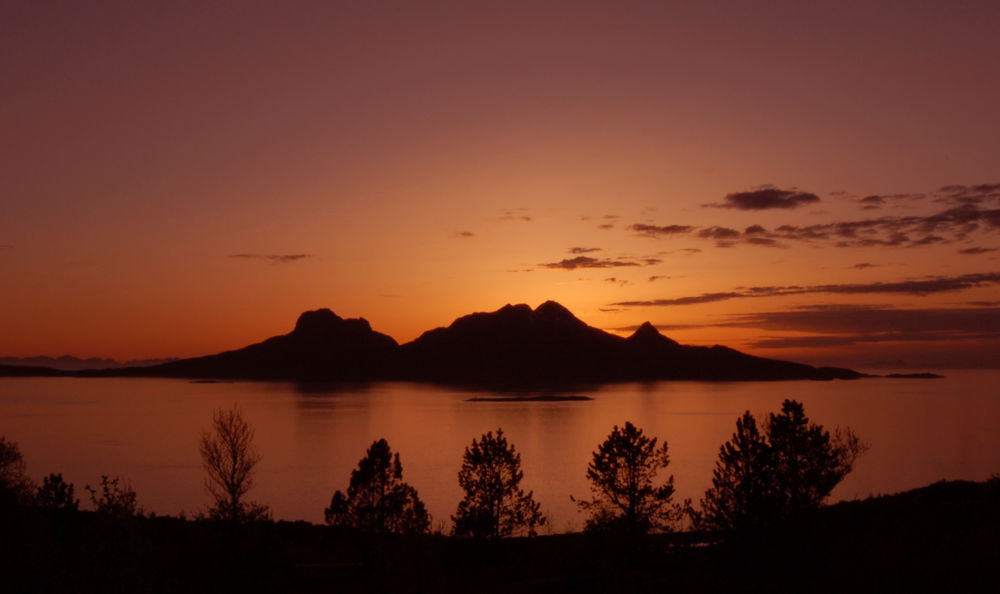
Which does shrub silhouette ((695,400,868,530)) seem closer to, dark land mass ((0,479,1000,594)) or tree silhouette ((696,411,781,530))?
tree silhouette ((696,411,781,530))

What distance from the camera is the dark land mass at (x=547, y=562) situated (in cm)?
1608

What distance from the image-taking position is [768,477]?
126ft

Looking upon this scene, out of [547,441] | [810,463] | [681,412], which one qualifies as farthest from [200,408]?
[810,463]

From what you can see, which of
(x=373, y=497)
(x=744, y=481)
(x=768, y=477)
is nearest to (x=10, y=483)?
(x=373, y=497)

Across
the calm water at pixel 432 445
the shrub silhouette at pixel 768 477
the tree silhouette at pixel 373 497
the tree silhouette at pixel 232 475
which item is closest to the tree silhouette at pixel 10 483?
the tree silhouette at pixel 232 475

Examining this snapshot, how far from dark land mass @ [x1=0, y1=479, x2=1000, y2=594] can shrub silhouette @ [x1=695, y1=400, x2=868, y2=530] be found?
2.48 m

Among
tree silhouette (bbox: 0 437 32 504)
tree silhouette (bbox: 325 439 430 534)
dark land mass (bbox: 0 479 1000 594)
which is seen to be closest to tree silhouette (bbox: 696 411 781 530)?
dark land mass (bbox: 0 479 1000 594)

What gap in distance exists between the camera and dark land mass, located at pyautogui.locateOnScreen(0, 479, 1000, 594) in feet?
52.7

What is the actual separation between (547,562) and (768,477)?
1371cm

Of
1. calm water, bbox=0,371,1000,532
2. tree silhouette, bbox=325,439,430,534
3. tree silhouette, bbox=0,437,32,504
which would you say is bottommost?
calm water, bbox=0,371,1000,532

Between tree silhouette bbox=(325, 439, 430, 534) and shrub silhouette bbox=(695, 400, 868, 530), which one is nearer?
shrub silhouette bbox=(695, 400, 868, 530)

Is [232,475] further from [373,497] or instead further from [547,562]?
[547,562]

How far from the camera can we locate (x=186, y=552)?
21984 mm

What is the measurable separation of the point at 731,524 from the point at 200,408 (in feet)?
621
